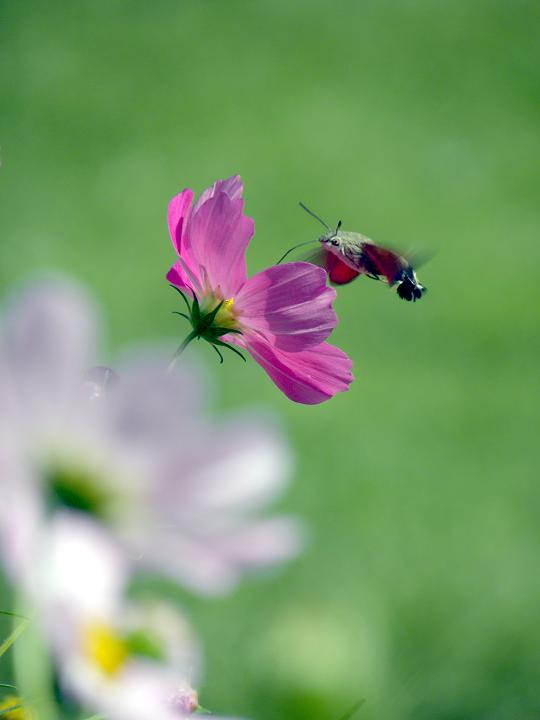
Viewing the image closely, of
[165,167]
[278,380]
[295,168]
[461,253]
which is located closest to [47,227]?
[165,167]

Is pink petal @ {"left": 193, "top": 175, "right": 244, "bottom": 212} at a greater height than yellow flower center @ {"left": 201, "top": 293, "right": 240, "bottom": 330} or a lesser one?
greater

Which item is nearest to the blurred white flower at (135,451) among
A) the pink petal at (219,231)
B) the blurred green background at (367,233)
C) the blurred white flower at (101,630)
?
the blurred white flower at (101,630)

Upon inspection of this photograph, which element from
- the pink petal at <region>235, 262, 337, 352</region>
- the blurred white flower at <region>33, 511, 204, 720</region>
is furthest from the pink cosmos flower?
the blurred white flower at <region>33, 511, 204, 720</region>

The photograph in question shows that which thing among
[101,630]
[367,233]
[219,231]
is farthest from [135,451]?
[367,233]

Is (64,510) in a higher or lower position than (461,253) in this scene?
lower

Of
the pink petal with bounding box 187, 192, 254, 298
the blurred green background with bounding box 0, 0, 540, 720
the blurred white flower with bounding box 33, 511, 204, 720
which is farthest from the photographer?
the blurred green background with bounding box 0, 0, 540, 720

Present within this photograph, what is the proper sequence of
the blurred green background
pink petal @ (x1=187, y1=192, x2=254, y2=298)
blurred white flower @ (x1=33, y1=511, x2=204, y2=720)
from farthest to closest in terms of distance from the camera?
the blurred green background
pink petal @ (x1=187, y1=192, x2=254, y2=298)
blurred white flower @ (x1=33, y1=511, x2=204, y2=720)

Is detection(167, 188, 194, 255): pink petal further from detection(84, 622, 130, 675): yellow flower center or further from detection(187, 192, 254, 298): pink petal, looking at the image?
detection(84, 622, 130, 675): yellow flower center

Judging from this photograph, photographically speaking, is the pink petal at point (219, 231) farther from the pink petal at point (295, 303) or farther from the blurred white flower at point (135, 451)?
the blurred white flower at point (135, 451)

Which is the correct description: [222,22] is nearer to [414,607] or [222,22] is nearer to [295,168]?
[295,168]
